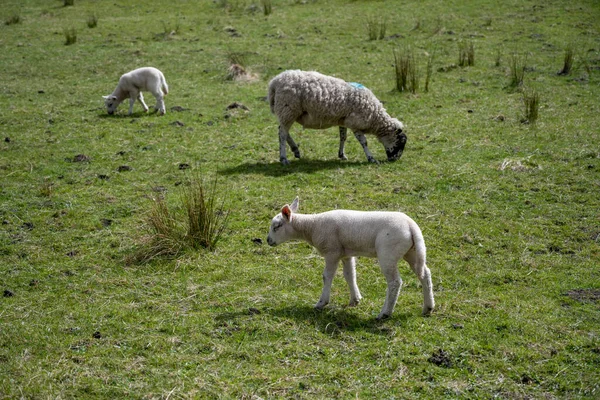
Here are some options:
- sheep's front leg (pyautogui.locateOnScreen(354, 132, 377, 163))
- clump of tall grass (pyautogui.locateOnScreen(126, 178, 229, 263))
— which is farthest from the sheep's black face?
clump of tall grass (pyautogui.locateOnScreen(126, 178, 229, 263))

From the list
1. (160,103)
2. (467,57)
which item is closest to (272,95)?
(160,103)

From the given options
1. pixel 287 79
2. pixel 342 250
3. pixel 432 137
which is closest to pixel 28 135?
pixel 287 79

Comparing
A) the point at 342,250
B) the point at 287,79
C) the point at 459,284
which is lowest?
the point at 459,284

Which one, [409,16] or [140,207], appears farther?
[409,16]

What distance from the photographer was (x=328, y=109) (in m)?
12.4

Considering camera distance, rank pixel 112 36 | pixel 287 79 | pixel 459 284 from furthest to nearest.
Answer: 1. pixel 112 36
2. pixel 287 79
3. pixel 459 284

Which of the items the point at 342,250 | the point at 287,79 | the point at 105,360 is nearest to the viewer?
the point at 105,360

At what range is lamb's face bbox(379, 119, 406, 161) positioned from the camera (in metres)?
12.6

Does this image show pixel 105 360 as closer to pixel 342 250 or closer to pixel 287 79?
pixel 342 250

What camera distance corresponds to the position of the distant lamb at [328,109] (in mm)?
12289

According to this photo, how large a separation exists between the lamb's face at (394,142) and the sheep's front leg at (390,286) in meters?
6.02

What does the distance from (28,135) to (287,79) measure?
591cm

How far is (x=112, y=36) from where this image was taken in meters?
23.3

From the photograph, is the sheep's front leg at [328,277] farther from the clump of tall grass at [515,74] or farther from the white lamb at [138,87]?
the clump of tall grass at [515,74]
